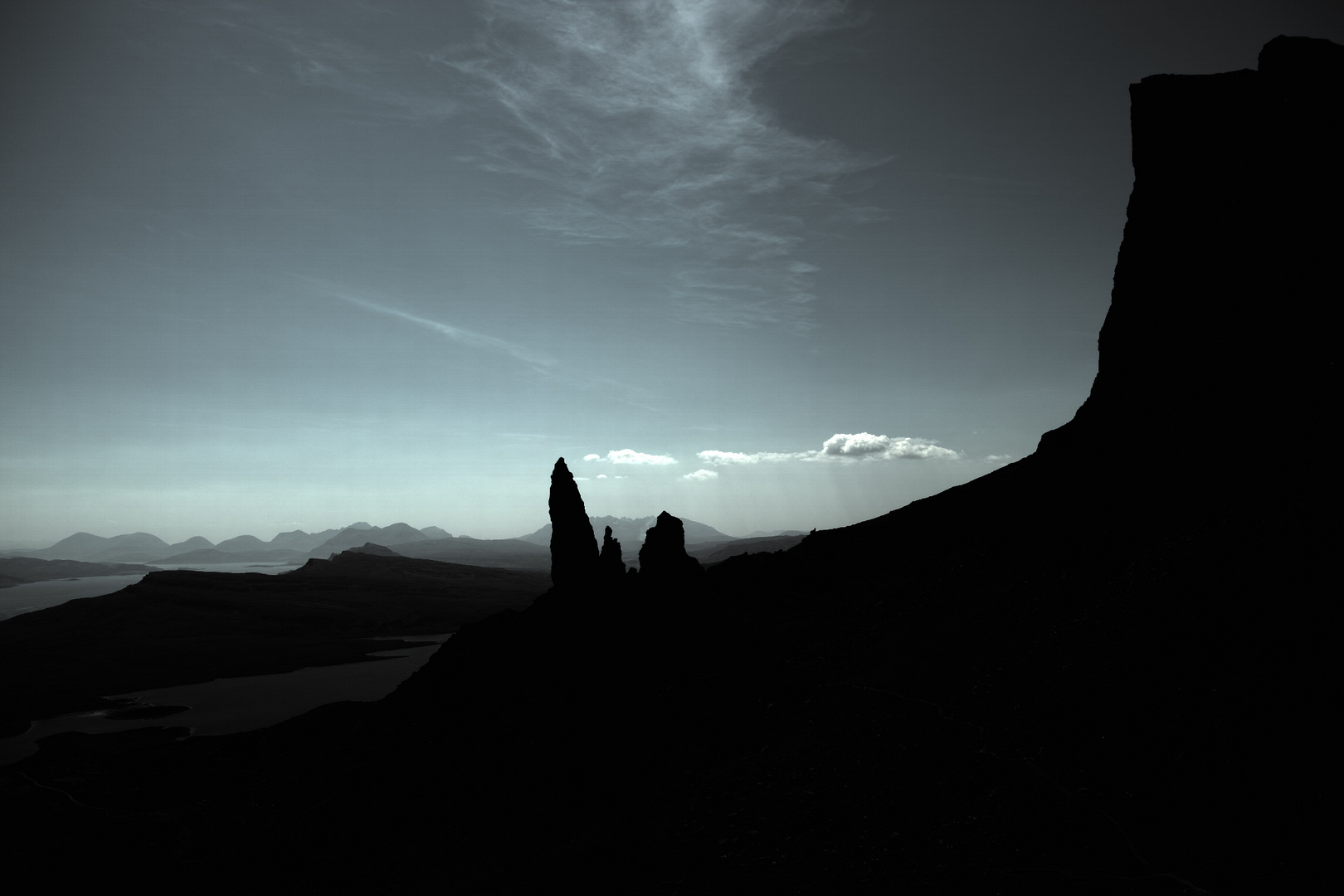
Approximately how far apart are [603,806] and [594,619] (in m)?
15.6

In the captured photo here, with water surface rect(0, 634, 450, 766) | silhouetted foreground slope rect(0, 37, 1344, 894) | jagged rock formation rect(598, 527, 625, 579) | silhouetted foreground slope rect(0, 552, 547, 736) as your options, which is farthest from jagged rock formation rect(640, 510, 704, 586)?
silhouetted foreground slope rect(0, 552, 547, 736)

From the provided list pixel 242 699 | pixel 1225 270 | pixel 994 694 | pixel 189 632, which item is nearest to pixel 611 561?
pixel 994 694

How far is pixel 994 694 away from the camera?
3200 cm

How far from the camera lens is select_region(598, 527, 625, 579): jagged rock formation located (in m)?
51.0

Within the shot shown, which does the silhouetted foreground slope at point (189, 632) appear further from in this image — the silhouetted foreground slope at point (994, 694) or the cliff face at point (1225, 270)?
the cliff face at point (1225, 270)

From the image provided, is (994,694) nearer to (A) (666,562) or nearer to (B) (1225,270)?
(A) (666,562)

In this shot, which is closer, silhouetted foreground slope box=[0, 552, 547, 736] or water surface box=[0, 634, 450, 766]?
water surface box=[0, 634, 450, 766]

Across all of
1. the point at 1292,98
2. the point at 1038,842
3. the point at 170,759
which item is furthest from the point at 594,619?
the point at 1292,98

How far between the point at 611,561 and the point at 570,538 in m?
3.72

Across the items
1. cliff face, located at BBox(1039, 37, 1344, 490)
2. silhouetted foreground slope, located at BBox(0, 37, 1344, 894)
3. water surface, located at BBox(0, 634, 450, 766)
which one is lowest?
water surface, located at BBox(0, 634, 450, 766)

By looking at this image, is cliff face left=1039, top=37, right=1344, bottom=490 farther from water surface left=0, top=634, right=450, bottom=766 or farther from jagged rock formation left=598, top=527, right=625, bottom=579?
water surface left=0, top=634, right=450, bottom=766

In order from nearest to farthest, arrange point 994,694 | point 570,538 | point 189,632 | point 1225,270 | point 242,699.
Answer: point 994,694 < point 1225,270 < point 570,538 < point 242,699 < point 189,632

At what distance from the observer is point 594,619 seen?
160ft

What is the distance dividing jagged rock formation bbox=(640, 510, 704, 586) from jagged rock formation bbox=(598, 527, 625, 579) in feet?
5.95
